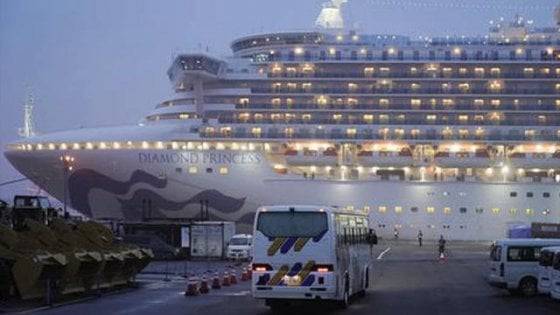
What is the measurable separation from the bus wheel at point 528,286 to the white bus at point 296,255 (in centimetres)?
651

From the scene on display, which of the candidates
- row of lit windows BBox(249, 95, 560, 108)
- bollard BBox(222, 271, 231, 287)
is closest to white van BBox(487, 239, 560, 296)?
bollard BBox(222, 271, 231, 287)

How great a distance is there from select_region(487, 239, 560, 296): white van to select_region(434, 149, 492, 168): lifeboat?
1324 inches

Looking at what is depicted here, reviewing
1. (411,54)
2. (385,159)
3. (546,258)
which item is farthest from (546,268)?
(411,54)

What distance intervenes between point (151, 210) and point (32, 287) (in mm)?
36295

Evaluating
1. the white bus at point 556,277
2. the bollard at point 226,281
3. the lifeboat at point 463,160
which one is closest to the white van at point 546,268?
the white bus at point 556,277

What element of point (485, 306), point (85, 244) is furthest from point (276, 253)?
point (85, 244)

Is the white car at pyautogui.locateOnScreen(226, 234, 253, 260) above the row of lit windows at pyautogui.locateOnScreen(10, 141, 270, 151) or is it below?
below

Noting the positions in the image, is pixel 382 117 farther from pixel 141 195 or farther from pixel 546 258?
pixel 546 258

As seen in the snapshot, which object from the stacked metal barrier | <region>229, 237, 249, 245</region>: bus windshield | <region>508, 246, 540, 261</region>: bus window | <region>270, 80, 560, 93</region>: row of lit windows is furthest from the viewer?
<region>270, 80, 560, 93</region>: row of lit windows

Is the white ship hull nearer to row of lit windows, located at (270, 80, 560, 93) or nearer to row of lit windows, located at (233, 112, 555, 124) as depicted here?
row of lit windows, located at (233, 112, 555, 124)

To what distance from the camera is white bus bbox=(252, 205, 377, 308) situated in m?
17.6

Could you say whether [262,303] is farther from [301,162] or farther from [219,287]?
[301,162]

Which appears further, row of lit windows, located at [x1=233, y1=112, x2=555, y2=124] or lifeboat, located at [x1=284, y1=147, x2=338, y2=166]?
row of lit windows, located at [x1=233, y1=112, x2=555, y2=124]

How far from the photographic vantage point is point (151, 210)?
5544 centimetres
